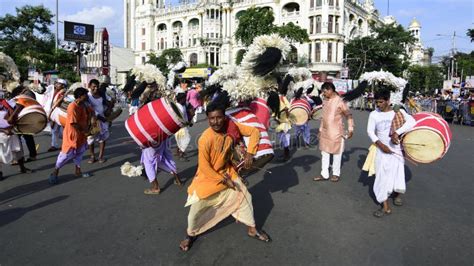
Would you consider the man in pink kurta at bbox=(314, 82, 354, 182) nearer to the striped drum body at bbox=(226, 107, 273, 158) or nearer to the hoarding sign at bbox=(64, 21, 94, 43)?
the striped drum body at bbox=(226, 107, 273, 158)

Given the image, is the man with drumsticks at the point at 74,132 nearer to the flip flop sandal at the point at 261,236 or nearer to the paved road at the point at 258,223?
the paved road at the point at 258,223

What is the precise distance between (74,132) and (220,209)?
3.42 meters

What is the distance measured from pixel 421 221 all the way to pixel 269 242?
2.02m

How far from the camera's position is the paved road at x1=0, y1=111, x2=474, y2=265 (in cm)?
347

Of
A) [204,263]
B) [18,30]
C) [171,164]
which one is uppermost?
[18,30]

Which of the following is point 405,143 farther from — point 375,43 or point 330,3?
point 330,3

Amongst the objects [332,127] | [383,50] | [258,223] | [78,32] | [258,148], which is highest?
[78,32]

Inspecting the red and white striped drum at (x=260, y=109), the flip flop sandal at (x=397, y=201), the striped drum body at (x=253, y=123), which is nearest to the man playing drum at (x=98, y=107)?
the red and white striped drum at (x=260, y=109)

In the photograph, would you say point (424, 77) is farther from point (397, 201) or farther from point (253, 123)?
point (253, 123)

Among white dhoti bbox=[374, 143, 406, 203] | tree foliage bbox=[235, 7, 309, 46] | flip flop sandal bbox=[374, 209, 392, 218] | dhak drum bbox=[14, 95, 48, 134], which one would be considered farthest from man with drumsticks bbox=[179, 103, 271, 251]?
tree foliage bbox=[235, 7, 309, 46]

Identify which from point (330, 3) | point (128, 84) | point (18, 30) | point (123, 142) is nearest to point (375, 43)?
point (330, 3)

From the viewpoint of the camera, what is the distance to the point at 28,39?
32812mm

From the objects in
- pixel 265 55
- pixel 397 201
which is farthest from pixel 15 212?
pixel 397 201

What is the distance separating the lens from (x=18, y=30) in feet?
107
